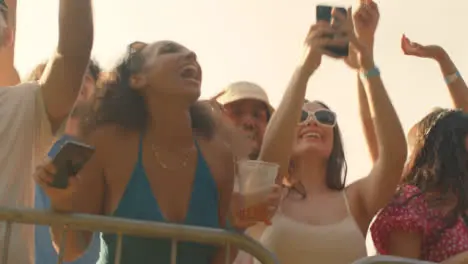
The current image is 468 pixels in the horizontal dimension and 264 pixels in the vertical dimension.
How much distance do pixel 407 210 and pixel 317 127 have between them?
630mm

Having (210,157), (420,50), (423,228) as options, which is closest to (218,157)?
(210,157)

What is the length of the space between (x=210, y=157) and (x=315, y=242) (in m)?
0.69

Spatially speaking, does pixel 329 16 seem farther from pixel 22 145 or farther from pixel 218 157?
pixel 22 145

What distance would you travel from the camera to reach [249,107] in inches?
163

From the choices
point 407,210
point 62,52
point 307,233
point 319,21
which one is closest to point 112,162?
point 62,52

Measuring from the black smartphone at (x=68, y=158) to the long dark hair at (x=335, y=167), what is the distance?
161cm

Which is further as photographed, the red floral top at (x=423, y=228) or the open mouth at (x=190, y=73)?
the red floral top at (x=423, y=228)

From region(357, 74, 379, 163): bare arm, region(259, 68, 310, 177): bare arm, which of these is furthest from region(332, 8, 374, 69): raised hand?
region(259, 68, 310, 177): bare arm

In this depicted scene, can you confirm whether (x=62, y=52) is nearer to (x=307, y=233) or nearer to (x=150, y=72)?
(x=150, y=72)

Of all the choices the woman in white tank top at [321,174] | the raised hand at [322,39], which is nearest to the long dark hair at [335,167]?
the woman in white tank top at [321,174]

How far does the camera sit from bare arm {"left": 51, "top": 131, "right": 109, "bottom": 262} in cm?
277

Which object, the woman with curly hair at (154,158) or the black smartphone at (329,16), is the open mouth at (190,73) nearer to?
the woman with curly hair at (154,158)

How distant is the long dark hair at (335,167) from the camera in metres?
3.75

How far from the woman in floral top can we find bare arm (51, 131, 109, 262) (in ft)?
4.71
